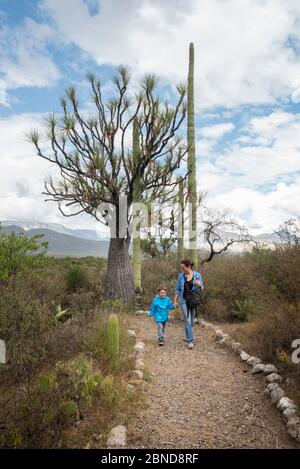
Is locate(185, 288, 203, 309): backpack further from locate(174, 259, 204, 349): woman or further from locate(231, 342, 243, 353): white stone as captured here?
locate(231, 342, 243, 353): white stone

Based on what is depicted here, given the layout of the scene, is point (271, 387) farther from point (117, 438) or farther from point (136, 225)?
point (136, 225)

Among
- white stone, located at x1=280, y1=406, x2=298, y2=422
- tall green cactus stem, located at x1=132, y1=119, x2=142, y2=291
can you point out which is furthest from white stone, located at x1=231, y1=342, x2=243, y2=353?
tall green cactus stem, located at x1=132, y1=119, x2=142, y2=291

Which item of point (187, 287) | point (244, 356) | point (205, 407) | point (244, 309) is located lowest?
point (205, 407)

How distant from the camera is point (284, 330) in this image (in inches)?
211

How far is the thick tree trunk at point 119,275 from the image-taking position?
1027 centimetres

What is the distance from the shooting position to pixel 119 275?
33.9 ft

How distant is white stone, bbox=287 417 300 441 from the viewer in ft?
11.5

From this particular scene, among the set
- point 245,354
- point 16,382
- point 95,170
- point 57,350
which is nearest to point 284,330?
point 245,354

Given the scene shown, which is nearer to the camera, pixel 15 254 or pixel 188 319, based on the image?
pixel 15 254

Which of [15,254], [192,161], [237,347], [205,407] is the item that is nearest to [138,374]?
[205,407]

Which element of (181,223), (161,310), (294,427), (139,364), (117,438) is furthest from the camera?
(181,223)

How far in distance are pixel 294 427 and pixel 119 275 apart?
723cm

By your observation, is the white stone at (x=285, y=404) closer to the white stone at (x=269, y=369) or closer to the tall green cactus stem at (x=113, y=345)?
the white stone at (x=269, y=369)
